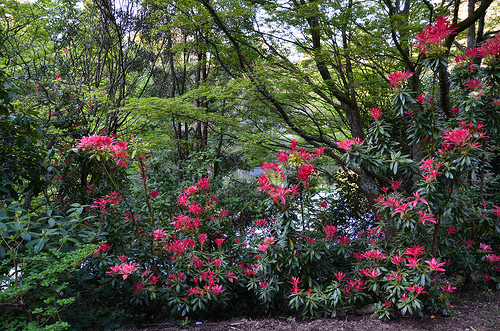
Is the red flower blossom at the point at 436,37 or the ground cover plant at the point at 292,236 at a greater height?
the red flower blossom at the point at 436,37

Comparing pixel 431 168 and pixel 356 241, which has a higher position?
pixel 431 168

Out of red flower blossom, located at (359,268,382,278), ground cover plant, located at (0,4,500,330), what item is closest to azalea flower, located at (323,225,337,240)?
ground cover plant, located at (0,4,500,330)

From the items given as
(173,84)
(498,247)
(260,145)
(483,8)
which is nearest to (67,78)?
(173,84)

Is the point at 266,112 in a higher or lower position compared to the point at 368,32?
lower

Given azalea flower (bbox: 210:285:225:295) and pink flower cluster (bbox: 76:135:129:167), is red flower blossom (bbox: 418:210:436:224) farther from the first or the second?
pink flower cluster (bbox: 76:135:129:167)

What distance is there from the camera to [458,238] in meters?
3.12

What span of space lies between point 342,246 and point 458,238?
1.19 m

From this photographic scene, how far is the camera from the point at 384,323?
2.55 meters

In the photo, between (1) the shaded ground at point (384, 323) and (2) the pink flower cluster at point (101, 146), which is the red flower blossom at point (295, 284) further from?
(2) the pink flower cluster at point (101, 146)

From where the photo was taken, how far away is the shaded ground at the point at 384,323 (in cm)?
247

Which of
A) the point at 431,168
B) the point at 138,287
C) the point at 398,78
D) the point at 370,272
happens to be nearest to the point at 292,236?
the point at 370,272

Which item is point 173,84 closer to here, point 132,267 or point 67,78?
point 67,78

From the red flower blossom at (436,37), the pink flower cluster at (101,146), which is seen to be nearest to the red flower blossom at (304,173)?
the red flower blossom at (436,37)

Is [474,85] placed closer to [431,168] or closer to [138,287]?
[431,168]
